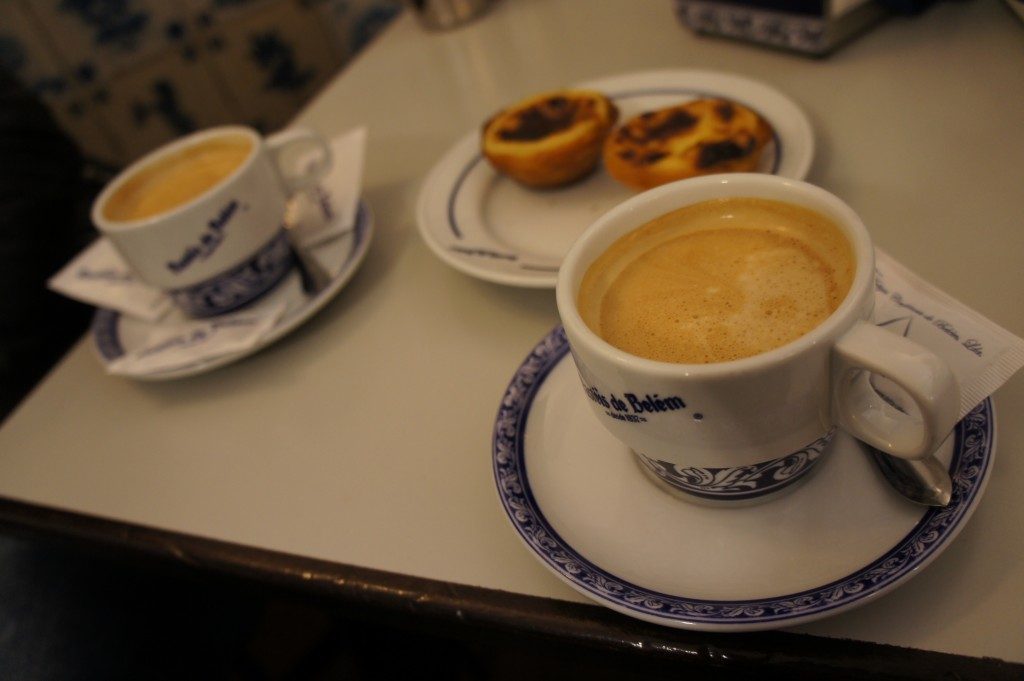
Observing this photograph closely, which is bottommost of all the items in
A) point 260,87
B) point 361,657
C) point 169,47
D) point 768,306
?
point 361,657

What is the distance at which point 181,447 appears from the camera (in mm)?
666

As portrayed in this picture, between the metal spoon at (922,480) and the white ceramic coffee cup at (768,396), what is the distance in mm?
27

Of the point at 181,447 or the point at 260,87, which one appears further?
the point at 260,87

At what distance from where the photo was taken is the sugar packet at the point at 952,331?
0.40 m

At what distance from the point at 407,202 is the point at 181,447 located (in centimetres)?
37

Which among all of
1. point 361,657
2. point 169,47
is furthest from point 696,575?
point 169,47

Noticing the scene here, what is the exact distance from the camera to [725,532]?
0.41 metres

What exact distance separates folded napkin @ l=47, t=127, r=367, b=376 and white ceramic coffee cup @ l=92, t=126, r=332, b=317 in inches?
0.9

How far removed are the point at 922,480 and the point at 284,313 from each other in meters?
0.55

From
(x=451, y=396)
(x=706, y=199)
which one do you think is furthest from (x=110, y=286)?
(x=706, y=199)

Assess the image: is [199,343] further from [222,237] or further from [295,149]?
[295,149]

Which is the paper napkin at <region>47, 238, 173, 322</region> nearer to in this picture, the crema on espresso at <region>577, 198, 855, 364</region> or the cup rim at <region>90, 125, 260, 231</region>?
the cup rim at <region>90, 125, 260, 231</region>

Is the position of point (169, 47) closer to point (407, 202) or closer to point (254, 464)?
point (407, 202)

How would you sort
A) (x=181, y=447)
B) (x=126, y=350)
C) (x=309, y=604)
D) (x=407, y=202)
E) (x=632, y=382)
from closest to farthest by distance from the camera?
1. (x=632, y=382)
2. (x=309, y=604)
3. (x=181, y=447)
4. (x=126, y=350)
5. (x=407, y=202)
